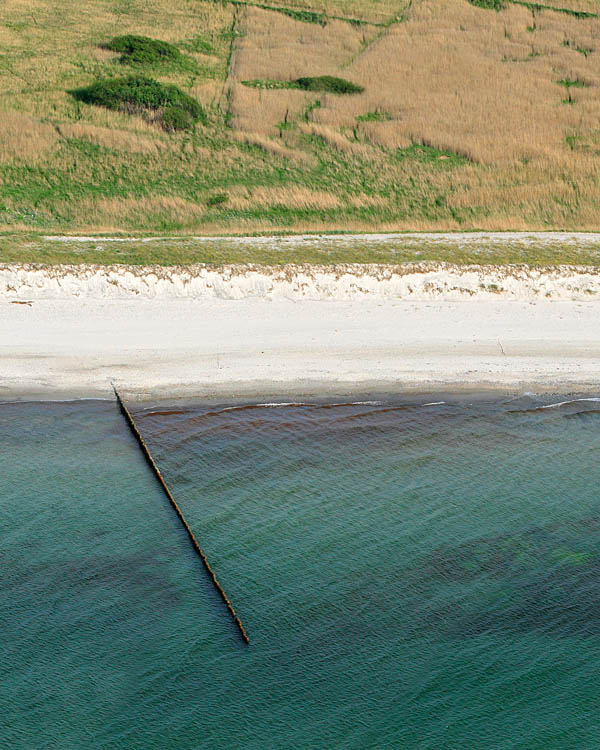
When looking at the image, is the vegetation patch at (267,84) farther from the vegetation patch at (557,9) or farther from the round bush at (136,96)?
the vegetation patch at (557,9)

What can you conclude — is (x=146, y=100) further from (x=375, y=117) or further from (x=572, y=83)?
(x=572, y=83)

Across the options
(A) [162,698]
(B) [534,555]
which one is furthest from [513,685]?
(A) [162,698]

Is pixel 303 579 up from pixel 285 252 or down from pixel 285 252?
down

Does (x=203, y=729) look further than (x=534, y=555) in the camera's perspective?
No

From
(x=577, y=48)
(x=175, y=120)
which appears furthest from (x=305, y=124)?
(x=577, y=48)

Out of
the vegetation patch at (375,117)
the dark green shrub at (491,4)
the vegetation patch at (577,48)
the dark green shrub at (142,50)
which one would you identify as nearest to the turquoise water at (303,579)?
the vegetation patch at (375,117)

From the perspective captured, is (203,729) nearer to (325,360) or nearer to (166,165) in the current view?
(325,360)
